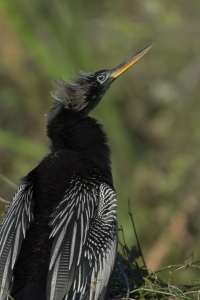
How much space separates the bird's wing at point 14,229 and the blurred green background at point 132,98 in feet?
8.20

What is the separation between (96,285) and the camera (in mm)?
4578

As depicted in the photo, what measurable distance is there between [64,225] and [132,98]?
5.22m

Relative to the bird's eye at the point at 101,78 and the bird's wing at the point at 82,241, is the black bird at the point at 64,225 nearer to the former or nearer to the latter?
the bird's wing at the point at 82,241

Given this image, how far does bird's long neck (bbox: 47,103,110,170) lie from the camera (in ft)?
17.2

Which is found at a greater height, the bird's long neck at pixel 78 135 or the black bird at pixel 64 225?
the bird's long neck at pixel 78 135

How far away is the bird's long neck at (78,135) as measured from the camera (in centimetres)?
524

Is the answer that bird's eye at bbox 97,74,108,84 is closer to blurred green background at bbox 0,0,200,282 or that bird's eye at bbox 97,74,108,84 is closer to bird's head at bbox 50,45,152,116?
bird's head at bbox 50,45,152,116

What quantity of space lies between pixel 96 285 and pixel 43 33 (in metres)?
4.72

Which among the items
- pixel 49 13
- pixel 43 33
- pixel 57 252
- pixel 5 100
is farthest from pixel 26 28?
pixel 57 252

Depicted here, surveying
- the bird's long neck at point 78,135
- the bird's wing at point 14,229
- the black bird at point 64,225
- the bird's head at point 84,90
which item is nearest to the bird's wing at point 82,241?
the black bird at point 64,225

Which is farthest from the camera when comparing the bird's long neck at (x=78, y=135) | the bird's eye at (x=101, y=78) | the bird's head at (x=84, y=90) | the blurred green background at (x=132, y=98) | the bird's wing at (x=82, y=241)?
the blurred green background at (x=132, y=98)

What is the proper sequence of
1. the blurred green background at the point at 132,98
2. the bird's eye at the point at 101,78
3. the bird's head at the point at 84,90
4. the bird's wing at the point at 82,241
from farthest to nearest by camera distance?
the blurred green background at the point at 132,98 < the bird's eye at the point at 101,78 < the bird's head at the point at 84,90 < the bird's wing at the point at 82,241

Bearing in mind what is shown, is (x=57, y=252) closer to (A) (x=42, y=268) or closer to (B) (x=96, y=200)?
(A) (x=42, y=268)

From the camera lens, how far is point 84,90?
565cm
